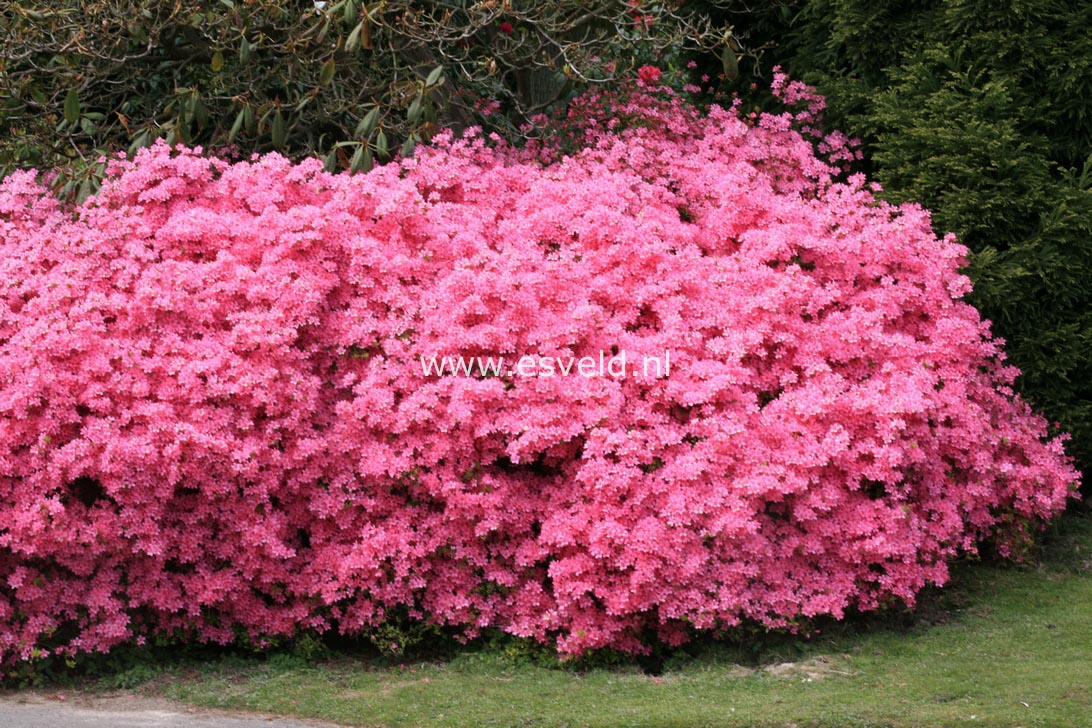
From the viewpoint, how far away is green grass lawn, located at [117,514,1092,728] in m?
5.95

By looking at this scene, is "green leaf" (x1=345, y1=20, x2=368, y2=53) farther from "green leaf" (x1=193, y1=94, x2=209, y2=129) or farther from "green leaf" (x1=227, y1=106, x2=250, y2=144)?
"green leaf" (x1=193, y1=94, x2=209, y2=129)

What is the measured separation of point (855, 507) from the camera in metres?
7.36

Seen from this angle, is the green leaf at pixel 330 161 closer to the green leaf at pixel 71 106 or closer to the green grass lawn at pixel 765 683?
the green leaf at pixel 71 106

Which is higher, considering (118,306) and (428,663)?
(118,306)

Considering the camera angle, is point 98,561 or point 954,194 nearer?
point 98,561

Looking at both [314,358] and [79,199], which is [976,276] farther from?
[79,199]

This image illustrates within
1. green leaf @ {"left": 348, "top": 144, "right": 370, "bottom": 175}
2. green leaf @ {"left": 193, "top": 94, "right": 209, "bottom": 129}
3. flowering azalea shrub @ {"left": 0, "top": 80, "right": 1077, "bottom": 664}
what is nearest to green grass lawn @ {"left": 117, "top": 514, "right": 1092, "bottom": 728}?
flowering azalea shrub @ {"left": 0, "top": 80, "right": 1077, "bottom": 664}

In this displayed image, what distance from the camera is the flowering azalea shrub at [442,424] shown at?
684 centimetres

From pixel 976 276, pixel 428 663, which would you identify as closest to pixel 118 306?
pixel 428 663

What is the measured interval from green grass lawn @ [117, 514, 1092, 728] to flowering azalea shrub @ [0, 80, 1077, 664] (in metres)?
0.25

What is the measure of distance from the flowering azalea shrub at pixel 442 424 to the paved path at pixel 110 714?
296mm

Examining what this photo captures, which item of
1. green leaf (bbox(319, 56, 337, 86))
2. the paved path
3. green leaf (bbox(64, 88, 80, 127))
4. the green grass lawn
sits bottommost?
the paved path

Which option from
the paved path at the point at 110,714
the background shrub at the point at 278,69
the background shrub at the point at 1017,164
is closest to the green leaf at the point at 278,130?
the background shrub at the point at 278,69

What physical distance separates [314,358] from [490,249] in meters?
1.31
